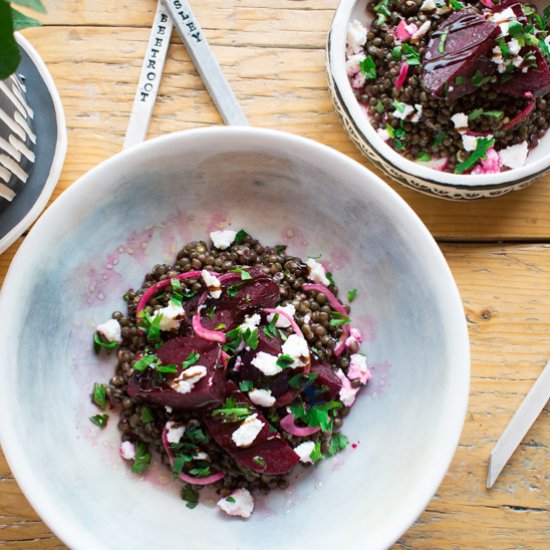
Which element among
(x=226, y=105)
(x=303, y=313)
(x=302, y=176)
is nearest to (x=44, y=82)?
(x=226, y=105)

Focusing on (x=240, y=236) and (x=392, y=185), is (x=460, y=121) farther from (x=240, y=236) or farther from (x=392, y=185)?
(x=240, y=236)

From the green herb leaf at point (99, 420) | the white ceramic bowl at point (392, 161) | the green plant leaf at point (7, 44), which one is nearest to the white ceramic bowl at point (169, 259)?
the green herb leaf at point (99, 420)

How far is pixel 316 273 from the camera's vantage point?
147 cm

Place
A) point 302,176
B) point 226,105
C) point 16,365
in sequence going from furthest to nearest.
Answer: point 226,105 → point 302,176 → point 16,365

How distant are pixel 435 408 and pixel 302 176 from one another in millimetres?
516

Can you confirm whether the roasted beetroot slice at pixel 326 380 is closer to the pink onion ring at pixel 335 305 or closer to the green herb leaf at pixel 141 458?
the pink onion ring at pixel 335 305

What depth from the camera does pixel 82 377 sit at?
1469mm

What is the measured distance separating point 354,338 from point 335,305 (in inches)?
3.1

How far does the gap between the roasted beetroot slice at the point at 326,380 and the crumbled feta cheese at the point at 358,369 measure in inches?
2.4

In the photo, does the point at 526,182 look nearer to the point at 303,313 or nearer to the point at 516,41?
the point at 516,41

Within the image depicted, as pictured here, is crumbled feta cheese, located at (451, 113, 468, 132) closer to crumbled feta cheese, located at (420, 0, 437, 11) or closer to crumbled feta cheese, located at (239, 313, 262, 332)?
crumbled feta cheese, located at (420, 0, 437, 11)

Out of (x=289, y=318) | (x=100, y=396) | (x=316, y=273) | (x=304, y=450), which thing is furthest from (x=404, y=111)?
(x=100, y=396)

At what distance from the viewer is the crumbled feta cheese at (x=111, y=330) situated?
1.44 metres

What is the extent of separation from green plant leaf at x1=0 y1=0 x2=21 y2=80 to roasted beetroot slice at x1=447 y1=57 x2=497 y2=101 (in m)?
0.82
